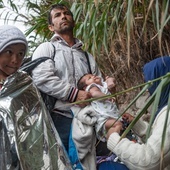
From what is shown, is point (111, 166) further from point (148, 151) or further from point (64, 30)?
point (64, 30)

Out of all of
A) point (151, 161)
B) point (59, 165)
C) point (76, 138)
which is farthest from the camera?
point (76, 138)

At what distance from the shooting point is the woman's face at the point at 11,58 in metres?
2.23

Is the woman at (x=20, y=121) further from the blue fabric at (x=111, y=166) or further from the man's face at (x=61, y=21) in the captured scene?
the man's face at (x=61, y=21)

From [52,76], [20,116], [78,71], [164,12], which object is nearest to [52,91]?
[52,76]

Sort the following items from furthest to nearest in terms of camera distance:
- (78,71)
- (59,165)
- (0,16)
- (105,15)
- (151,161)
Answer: (0,16)
(105,15)
(78,71)
(59,165)
(151,161)

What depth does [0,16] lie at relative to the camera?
18.4 feet

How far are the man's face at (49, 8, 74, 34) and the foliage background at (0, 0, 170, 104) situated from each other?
222mm

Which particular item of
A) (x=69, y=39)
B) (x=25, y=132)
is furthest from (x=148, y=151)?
(x=69, y=39)

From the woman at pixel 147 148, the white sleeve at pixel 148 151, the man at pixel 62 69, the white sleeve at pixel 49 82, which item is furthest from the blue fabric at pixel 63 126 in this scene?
the white sleeve at pixel 148 151

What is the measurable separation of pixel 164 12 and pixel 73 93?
77 centimetres

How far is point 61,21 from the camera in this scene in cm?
314

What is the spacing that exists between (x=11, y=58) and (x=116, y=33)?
1.86 metres

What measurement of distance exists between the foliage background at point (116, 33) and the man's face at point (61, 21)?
22 cm

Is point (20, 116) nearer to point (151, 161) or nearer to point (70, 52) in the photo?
point (151, 161)
